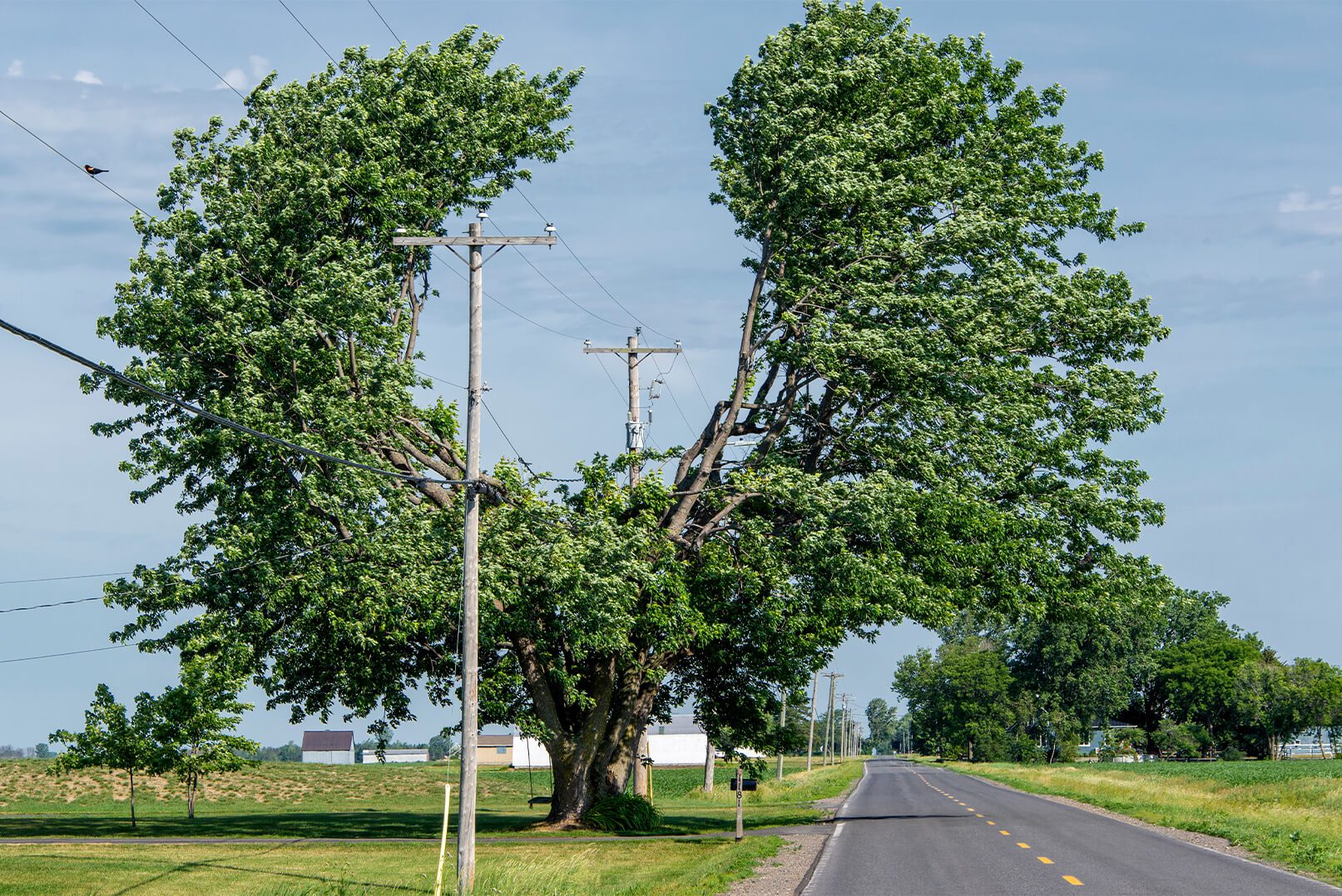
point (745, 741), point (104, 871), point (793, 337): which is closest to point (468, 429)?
point (104, 871)

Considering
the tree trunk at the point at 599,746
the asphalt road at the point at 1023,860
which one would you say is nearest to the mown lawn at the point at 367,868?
the asphalt road at the point at 1023,860

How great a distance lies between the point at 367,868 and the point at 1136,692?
5477 inches

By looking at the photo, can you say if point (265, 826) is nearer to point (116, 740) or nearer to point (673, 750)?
point (116, 740)

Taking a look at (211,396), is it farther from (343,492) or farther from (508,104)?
(508,104)

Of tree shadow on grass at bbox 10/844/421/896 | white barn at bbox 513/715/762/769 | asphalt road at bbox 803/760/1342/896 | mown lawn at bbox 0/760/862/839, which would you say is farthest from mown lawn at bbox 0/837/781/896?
white barn at bbox 513/715/762/769

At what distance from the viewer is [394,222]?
32.4 m

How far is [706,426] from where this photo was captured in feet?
115

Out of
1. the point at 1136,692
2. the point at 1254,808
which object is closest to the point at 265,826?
the point at 1254,808

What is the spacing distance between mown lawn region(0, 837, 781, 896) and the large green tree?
4499 mm

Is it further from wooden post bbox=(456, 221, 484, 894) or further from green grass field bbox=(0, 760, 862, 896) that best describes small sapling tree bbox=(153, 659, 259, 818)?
wooden post bbox=(456, 221, 484, 894)

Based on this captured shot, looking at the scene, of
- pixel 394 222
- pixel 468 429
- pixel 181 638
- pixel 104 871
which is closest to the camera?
pixel 468 429

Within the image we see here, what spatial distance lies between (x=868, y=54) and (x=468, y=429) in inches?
751

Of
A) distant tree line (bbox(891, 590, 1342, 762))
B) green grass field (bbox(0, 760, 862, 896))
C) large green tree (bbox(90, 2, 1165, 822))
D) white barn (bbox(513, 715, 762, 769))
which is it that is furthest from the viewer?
white barn (bbox(513, 715, 762, 769))

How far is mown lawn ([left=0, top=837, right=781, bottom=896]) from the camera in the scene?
2003 cm
